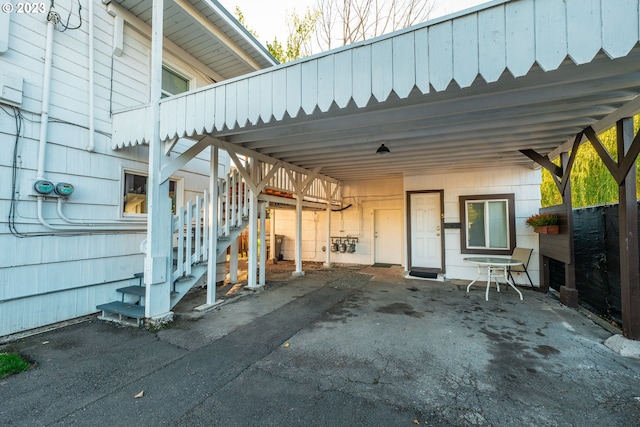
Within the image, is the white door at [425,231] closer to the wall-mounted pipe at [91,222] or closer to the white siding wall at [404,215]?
the white siding wall at [404,215]

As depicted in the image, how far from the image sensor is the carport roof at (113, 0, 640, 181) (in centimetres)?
176

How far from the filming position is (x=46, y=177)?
128 inches

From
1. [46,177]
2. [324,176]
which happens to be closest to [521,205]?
[324,176]

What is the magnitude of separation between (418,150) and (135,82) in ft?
15.7

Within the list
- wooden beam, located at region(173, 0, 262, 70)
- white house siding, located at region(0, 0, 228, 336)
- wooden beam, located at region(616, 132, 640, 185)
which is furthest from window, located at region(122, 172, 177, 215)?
wooden beam, located at region(616, 132, 640, 185)

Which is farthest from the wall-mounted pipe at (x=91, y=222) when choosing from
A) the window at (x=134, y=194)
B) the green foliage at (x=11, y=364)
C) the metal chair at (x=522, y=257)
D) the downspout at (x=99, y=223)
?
the metal chair at (x=522, y=257)

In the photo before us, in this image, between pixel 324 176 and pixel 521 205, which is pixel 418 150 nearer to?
pixel 521 205

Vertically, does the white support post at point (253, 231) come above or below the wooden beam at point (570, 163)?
below

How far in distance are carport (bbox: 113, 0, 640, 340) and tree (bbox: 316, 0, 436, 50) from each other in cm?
647

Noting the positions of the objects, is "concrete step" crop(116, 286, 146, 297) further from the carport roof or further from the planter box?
the planter box

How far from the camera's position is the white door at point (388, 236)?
864 centimetres

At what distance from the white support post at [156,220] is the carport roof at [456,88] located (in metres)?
0.22

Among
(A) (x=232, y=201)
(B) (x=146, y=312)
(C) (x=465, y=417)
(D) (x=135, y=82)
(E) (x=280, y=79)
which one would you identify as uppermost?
(D) (x=135, y=82)

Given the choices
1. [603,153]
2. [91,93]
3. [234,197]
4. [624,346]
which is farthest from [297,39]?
[624,346]
